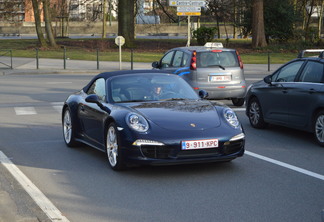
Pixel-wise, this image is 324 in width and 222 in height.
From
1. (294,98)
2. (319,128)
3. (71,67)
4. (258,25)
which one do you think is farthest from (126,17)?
(319,128)

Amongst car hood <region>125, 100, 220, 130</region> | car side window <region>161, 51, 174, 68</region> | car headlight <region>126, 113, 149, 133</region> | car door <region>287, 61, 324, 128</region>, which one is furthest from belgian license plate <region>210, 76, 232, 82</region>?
car headlight <region>126, 113, 149, 133</region>

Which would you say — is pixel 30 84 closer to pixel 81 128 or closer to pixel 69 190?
pixel 81 128

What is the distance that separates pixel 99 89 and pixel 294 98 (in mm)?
3483

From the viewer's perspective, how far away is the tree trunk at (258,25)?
46.9 metres

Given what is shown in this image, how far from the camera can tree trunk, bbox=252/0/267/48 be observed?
46.9 metres

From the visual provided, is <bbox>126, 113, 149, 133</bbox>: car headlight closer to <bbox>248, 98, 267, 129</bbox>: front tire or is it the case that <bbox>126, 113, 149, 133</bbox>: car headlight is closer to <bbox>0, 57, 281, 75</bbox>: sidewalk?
<bbox>248, 98, 267, 129</bbox>: front tire

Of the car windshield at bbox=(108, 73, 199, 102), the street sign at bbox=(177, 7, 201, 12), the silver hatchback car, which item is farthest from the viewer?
the street sign at bbox=(177, 7, 201, 12)

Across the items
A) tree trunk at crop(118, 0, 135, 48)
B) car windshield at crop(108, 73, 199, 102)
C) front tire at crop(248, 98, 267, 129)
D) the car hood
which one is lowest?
front tire at crop(248, 98, 267, 129)

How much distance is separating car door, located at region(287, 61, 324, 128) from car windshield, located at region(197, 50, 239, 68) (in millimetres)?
5084

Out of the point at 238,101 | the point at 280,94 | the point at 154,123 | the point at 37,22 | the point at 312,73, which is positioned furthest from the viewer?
the point at 37,22

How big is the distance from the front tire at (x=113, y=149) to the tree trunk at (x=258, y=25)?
128 feet

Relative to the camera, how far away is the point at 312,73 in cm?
1140

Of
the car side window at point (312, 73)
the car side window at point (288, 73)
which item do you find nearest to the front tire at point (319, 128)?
the car side window at point (312, 73)

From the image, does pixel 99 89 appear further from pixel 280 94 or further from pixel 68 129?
pixel 280 94
